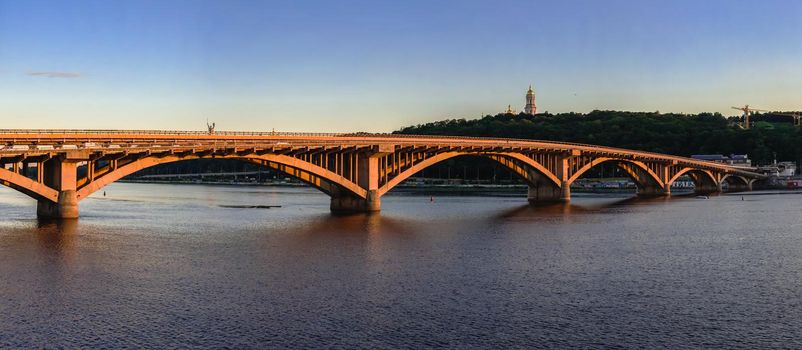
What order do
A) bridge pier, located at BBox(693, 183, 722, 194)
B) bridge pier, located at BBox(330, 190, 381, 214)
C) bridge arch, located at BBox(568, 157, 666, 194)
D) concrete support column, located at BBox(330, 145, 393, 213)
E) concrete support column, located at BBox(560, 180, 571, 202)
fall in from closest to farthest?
concrete support column, located at BBox(330, 145, 393, 213) < bridge pier, located at BBox(330, 190, 381, 214) < concrete support column, located at BBox(560, 180, 571, 202) < bridge arch, located at BBox(568, 157, 666, 194) < bridge pier, located at BBox(693, 183, 722, 194)

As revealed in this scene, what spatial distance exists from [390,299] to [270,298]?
5023 mm

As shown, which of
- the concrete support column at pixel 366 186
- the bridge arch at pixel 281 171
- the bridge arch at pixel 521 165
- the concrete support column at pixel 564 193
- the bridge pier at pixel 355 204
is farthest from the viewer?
the concrete support column at pixel 564 193

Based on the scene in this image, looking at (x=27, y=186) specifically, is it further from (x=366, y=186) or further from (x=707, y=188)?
(x=707, y=188)

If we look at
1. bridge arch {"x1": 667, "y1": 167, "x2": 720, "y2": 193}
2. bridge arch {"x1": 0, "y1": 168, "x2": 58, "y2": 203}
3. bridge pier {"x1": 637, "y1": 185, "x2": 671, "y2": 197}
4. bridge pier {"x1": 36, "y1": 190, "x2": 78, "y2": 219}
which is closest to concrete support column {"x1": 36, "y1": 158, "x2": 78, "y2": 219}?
bridge pier {"x1": 36, "y1": 190, "x2": 78, "y2": 219}

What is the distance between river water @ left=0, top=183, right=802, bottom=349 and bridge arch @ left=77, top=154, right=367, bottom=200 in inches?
150

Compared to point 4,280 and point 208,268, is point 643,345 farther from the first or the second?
point 4,280

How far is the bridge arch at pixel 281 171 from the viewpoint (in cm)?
6562

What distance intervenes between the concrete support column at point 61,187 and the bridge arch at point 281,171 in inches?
38.9

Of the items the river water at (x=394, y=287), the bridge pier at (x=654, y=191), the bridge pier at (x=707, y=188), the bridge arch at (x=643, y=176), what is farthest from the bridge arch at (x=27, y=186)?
the bridge pier at (x=707, y=188)

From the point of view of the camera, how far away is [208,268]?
42625 millimetres

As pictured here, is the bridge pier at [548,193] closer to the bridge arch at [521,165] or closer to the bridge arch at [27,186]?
the bridge arch at [521,165]

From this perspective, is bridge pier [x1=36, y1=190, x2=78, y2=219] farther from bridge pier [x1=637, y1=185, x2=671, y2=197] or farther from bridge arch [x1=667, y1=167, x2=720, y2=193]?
bridge arch [x1=667, y1=167, x2=720, y2=193]

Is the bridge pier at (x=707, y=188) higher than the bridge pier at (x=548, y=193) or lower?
lower

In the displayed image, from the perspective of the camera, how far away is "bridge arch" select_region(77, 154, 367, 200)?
65.6 m
